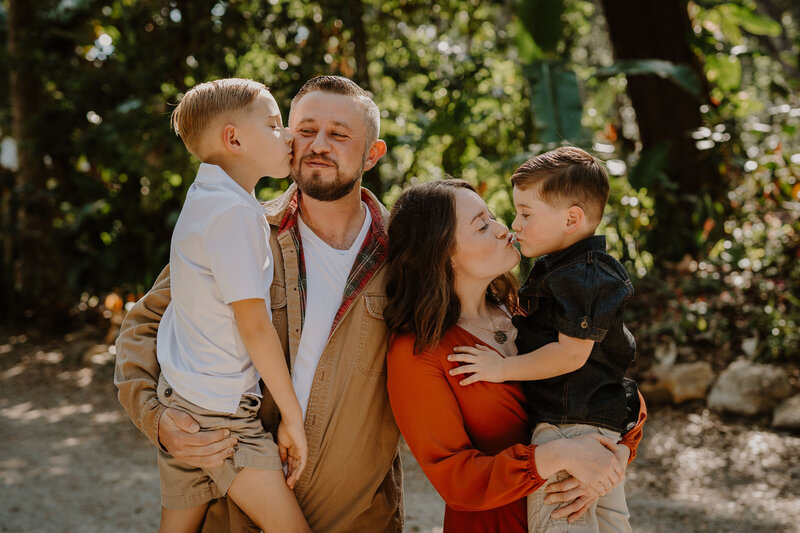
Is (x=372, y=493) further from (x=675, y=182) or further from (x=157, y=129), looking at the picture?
(x=675, y=182)

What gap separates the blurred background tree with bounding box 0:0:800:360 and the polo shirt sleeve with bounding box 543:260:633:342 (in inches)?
129

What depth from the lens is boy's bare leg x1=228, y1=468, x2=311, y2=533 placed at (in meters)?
1.96

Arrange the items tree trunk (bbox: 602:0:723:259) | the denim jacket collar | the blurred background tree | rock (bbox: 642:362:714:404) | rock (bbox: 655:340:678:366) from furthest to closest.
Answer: tree trunk (bbox: 602:0:723:259) < the blurred background tree < rock (bbox: 655:340:678:366) < rock (bbox: 642:362:714:404) < the denim jacket collar

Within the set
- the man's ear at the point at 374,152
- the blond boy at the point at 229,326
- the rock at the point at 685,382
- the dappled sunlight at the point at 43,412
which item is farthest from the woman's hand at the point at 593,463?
the dappled sunlight at the point at 43,412

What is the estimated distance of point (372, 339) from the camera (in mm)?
2205

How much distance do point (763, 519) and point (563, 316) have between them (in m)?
2.78

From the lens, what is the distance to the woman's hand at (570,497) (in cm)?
190

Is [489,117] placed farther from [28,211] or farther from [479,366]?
[28,211]

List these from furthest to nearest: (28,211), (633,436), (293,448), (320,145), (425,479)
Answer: (28,211)
(425,479)
(320,145)
(633,436)
(293,448)

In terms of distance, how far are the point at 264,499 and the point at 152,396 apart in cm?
48

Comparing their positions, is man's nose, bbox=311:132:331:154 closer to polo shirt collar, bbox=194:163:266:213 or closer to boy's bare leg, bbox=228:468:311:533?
polo shirt collar, bbox=194:163:266:213

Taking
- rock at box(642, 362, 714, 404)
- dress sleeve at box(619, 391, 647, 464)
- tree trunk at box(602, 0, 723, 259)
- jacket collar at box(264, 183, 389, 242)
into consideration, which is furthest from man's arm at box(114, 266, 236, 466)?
tree trunk at box(602, 0, 723, 259)

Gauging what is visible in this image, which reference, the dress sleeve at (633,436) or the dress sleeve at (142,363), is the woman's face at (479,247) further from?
the dress sleeve at (142,363)

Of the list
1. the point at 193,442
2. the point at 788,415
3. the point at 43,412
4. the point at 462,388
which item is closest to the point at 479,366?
the point at 462,388
